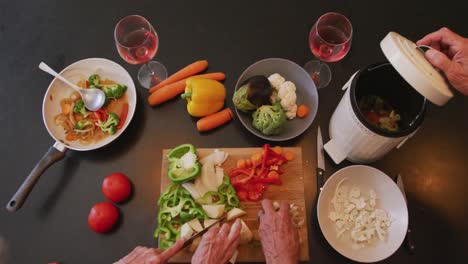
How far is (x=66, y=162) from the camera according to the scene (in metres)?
1.20

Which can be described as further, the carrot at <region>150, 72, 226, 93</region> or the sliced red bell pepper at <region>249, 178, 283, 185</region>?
the carrot at <region>150, 72, 226, 93</region>

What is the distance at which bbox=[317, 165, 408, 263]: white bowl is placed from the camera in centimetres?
100

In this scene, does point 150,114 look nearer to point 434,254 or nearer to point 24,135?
point 24,135

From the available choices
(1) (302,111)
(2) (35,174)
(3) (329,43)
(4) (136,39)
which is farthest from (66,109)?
(3) (329,43)

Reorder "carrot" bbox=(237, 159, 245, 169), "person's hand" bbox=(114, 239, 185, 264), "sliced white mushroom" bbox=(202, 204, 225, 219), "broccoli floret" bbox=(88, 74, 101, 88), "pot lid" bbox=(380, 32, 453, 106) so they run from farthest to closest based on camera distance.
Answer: "broccoli floret" bbox=(88, 74, 101, 88)
"carrot" bbox=(237, 159, 245, 169)
"sliced white mushroom" bbox=(202, 204, 225, 219)
"person's hand" bbox=(114, 239, 185, 264)
"pot lid" bbox=(380, 32, 453, 106)

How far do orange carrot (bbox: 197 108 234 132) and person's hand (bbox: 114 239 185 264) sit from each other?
1.35ft

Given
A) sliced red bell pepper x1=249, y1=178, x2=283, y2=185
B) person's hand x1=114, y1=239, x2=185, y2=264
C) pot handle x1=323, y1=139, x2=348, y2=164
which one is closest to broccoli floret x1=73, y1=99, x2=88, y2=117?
person's hand x1=114, y1=239, x2=185, y2=264

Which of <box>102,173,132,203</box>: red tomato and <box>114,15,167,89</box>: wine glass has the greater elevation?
<box>114,15,167,89</box>: wine glass

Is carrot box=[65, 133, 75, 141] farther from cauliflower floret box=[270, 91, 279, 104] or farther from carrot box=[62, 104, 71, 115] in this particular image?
cauliflower floret box=[270, 91, 279, 104]

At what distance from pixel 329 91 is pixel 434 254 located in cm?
66

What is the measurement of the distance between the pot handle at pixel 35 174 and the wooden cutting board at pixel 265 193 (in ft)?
1.22

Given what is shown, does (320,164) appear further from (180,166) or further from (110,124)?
(110,124)

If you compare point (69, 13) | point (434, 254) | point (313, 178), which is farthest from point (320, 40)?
point (69, 13)

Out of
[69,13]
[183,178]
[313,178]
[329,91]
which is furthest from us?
[69,13]
